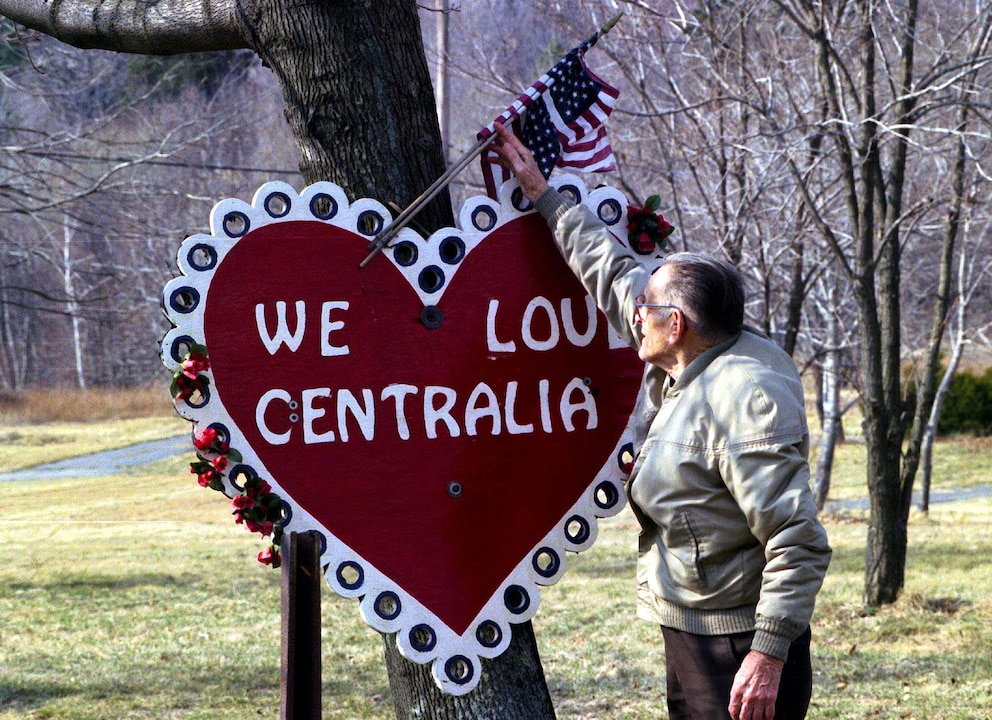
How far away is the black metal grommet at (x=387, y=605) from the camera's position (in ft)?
8.63

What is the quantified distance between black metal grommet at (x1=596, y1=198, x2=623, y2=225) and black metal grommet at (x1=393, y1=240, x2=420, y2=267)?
0.52 metres

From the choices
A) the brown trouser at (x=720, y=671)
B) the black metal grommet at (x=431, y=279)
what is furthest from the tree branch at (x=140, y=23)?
the brown trouser at (x=720, y=671)

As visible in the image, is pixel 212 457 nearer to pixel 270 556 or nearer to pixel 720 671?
pixel 270 556

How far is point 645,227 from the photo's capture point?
9.52ft

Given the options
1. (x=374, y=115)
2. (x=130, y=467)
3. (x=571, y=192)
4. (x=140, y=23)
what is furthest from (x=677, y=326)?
(x=130, y=467)

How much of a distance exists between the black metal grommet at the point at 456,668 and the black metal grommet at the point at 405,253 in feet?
3.24

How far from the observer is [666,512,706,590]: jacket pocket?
2.49 m

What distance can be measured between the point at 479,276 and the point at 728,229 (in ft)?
19.5

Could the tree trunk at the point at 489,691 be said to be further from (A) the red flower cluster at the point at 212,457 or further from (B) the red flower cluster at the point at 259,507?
(A) the red flower cluster at the point at 212,457

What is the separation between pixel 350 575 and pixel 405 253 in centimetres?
80

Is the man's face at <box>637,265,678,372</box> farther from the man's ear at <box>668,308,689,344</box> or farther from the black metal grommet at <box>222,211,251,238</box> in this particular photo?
the black metal grommet at <box>222,211,251,238</box>

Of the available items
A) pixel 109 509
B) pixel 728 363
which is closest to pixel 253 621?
pixel 728 363

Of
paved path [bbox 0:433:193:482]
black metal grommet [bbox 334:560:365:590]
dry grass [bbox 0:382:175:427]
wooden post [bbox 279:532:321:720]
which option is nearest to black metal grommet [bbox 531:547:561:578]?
black metal grommet [bbox 334:560:365:590]

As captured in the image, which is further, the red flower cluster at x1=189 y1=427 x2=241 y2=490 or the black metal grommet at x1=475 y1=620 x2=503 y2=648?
the black metal grommet at x1=475 y1=620 x2=503 y2=648
